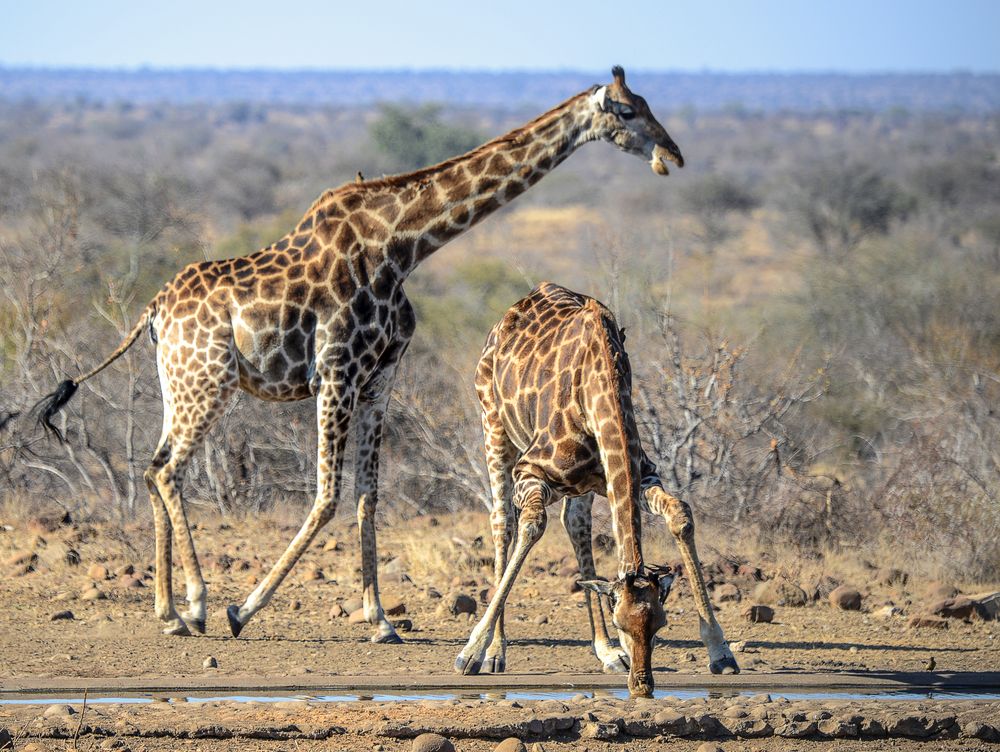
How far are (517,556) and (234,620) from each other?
2.22 meters

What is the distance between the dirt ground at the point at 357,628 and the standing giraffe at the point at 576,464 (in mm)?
447

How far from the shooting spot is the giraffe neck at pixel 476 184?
8.82 meters

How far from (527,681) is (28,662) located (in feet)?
9.03

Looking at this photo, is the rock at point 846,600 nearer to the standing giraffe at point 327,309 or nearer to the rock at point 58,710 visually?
the standing giraffe at point 327,309

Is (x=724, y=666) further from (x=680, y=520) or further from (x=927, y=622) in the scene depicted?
(x=927, y=622)

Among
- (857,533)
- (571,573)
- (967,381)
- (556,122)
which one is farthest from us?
(967,381)

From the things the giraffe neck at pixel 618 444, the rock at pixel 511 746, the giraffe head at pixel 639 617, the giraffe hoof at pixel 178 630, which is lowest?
the giraffe hoof at pixel 178 630

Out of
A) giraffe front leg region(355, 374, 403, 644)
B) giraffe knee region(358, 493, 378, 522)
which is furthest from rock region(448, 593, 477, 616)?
giraffe knee region(358, 493, 378, 522)

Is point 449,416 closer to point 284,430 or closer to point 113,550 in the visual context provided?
point 284,430

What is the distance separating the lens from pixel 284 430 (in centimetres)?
1369

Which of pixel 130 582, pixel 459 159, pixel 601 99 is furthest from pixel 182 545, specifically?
Answer: pixel 601 99

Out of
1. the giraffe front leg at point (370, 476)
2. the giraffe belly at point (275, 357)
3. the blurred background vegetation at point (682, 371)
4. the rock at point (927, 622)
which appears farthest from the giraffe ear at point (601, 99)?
the rock at point (927, 622)

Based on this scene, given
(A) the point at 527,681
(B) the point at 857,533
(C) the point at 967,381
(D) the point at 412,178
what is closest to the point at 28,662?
→ (A) the point at 527,681

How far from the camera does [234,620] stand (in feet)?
28.3
